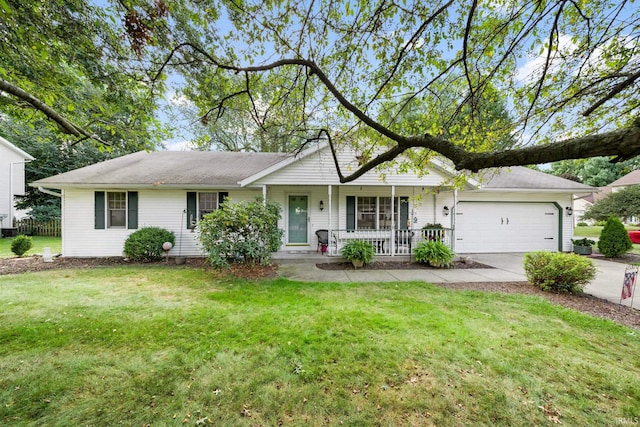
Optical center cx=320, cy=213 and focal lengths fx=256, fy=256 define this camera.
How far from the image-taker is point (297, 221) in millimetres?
10016

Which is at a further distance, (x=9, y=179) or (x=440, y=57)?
(x=9, y=179)

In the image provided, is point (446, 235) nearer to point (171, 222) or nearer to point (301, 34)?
point (301, 34)

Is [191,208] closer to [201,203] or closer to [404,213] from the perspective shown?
[201,203]

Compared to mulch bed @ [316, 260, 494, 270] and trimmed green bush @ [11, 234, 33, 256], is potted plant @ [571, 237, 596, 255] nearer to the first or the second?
mulch bed @ [316, 260, 494, 270]

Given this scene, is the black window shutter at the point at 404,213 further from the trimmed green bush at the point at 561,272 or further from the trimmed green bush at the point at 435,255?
the trimmed green bush at the point at 561,272

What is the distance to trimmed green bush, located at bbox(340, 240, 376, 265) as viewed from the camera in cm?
767

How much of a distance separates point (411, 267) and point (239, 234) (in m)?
5.19

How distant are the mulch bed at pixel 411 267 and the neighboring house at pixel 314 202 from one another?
830 millimetres

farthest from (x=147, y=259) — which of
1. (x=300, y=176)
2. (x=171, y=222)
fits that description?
(x=300, y=176)

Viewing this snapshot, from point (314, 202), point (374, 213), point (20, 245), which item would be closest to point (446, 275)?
point (374, 213)

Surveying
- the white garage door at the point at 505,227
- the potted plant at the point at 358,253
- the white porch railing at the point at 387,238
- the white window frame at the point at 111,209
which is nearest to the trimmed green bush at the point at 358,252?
the potted plant at the point at 358,253

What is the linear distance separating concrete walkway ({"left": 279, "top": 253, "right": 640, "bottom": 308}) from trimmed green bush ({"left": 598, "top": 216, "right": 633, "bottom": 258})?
2149 millimetres

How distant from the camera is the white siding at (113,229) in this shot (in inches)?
355

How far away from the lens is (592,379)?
2.60 m
